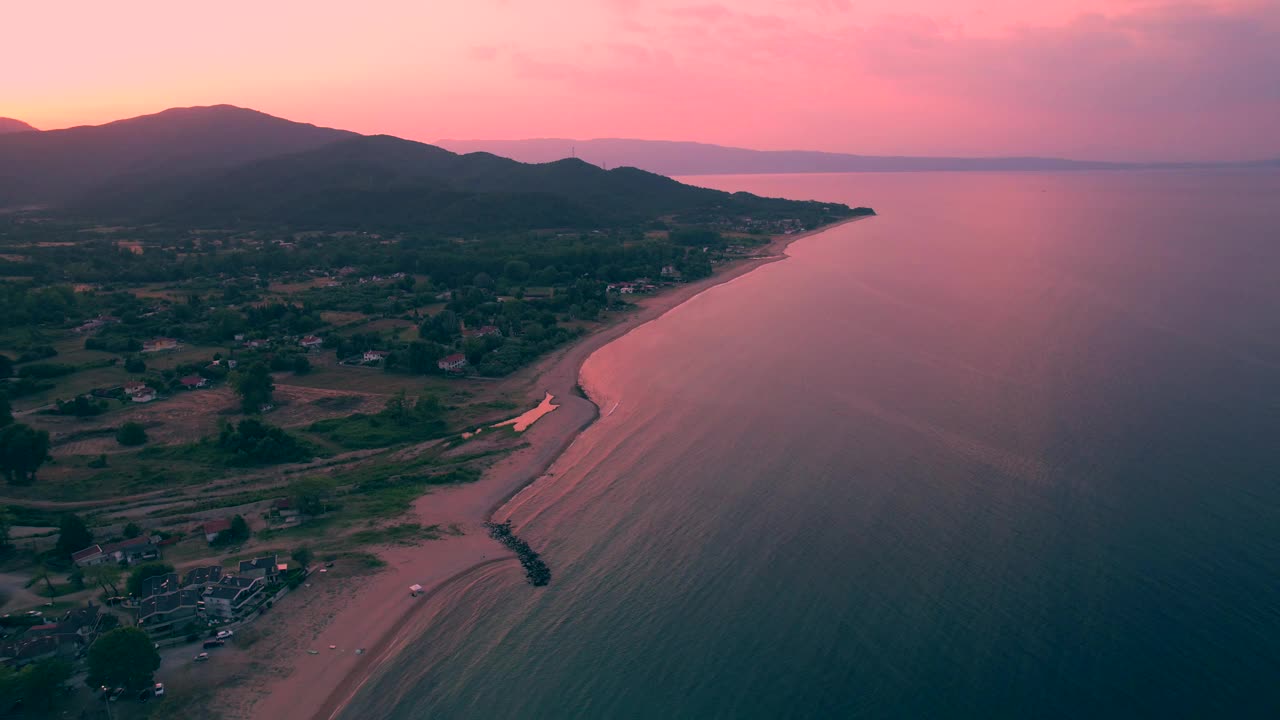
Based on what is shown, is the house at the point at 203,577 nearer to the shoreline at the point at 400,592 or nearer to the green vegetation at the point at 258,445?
the shoreline at the point at 400,592

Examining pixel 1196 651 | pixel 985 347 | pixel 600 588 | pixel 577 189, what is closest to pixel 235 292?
pixel 600 588

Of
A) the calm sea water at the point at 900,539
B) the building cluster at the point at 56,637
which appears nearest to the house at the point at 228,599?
the building cluster at the point at 56,637

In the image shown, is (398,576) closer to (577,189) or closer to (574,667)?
(574,667)

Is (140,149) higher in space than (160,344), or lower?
higher

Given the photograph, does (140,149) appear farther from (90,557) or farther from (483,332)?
(90,557)

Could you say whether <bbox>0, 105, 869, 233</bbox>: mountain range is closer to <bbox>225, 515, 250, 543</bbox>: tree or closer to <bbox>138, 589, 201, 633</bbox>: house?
<bbox>225, 515, 250, 543</bbox>: tree

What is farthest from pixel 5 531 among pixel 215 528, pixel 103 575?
pixel 215 528
